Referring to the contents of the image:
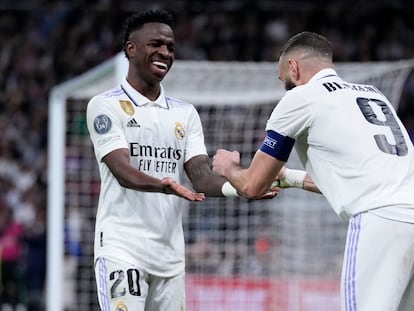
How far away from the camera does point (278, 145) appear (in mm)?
4973

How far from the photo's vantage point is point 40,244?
1500cm

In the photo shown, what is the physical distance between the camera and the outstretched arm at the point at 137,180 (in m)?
5.13

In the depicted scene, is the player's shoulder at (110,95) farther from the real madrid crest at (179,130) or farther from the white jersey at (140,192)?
the real madrid crest at (179,130)

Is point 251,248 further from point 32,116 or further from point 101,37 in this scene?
point 101,37

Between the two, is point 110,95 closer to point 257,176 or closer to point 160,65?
point 160,65

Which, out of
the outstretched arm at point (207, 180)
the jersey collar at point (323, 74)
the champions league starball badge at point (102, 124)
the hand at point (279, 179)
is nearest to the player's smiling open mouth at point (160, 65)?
the champions league starball badge at point (102, 124)

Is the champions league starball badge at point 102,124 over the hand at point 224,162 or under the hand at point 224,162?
over

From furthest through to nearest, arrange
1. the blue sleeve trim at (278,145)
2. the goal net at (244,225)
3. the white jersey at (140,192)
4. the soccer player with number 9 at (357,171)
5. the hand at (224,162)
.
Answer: the goal net at (244,225)
the white jersey at (140,192)
the hand at (224,162)
the blue sleeve trim at (278,145)
the soccer player with number 9 at (357,171)

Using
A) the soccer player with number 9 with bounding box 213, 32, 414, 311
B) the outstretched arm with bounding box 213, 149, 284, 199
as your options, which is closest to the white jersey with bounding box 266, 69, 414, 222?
the soccer player with number 9 with bounding box 213, 32, 414, 311

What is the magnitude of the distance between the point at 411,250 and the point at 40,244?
1078 cm

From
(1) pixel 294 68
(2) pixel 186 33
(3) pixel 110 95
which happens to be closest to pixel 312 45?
(1) pixel 294 68

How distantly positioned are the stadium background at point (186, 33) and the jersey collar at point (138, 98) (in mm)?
12461

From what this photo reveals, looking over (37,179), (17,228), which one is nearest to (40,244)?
(17,228)

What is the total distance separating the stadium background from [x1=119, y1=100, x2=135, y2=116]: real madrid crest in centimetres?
1256
